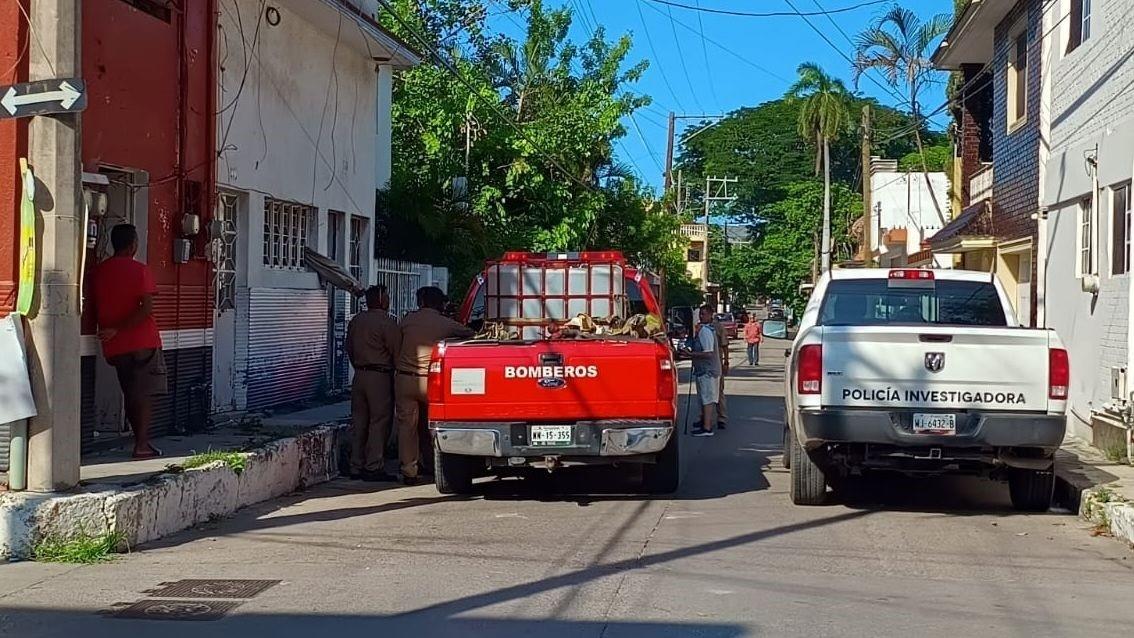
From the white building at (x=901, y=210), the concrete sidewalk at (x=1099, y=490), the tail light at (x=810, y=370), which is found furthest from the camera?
the white building at (x=901, y=210)

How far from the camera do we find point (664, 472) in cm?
1081

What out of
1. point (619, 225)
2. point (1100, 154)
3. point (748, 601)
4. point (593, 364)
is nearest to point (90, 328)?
point (593, 364)

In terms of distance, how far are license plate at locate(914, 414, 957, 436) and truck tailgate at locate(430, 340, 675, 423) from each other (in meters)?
1.93

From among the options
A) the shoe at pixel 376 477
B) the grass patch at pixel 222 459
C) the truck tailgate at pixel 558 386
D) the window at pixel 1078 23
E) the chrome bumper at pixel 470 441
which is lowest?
the shoe at pixel 376 477

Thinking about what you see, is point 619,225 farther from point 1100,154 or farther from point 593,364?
point 593,364

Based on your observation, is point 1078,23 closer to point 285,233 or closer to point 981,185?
point 981,185

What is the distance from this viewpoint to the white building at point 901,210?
3778 cm

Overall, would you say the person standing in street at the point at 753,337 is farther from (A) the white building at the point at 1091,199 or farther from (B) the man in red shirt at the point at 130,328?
(B) the man in red shirt at the point at 130,328

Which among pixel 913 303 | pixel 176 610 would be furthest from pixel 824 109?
pixel 176 610

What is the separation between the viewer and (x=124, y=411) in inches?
444

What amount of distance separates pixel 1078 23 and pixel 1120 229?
3282 millimetres

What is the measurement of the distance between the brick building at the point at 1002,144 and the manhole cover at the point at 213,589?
1321 cm

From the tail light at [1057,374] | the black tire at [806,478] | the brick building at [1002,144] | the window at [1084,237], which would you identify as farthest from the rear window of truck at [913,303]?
the brick building at [1002,144]

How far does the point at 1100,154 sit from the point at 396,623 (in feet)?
35.4
